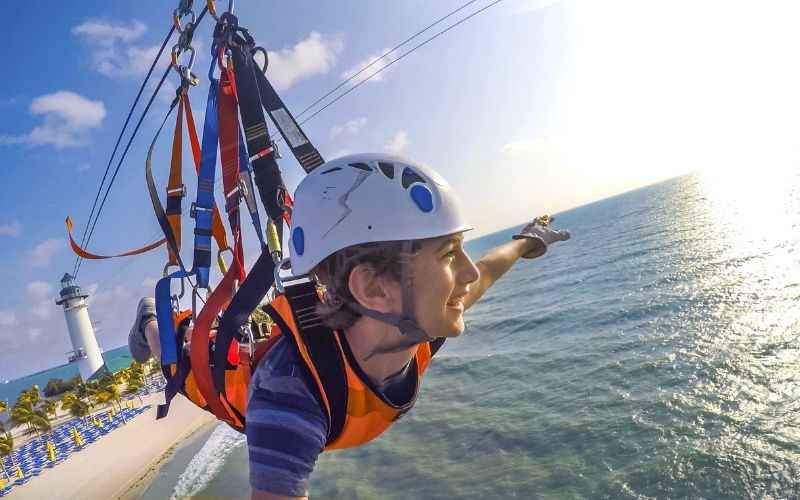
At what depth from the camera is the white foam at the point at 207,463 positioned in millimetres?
20547

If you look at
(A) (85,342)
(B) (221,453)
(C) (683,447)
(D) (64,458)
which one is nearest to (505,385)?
(C) (683,447)

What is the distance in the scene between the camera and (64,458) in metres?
34.4

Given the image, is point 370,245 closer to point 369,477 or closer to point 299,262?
point 299,262

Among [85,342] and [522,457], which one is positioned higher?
[85,342]

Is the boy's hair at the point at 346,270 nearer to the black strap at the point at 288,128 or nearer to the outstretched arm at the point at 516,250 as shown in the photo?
the black strap at the point at 288,128

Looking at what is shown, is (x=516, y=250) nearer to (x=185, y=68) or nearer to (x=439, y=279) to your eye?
(x=439, y=279)

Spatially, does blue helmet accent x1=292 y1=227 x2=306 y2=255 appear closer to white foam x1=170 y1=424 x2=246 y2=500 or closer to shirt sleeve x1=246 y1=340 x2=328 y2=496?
shirt sleeve x1=246 y1=340 x2=328 y2=496

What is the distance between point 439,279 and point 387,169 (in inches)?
27.1

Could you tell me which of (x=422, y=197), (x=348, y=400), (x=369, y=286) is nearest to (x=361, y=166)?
(x=422, y=197)

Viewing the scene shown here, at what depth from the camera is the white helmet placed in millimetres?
2266

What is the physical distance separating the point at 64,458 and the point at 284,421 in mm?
44750

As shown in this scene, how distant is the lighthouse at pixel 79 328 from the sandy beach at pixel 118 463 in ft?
142

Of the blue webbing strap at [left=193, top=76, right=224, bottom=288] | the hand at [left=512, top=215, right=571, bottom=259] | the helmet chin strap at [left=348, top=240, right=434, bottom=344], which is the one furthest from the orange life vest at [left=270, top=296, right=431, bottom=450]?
the hand at [left=512, top=215, right=571, bottom=259]

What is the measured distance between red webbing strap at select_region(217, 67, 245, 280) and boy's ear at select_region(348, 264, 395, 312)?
1133 millimetres
